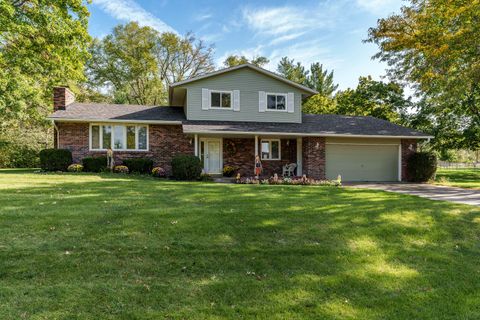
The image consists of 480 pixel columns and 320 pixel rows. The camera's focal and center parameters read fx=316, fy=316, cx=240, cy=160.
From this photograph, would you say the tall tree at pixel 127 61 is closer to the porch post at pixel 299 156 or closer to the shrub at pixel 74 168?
the shrub at pixel 74 168

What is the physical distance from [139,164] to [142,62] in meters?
23.0

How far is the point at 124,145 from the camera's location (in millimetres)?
16547

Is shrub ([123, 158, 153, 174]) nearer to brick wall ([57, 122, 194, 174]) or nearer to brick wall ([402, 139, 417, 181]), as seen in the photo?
brick wall ([57, 122, 194, 174])

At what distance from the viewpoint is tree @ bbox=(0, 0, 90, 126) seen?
568 inches

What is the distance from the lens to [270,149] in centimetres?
1805

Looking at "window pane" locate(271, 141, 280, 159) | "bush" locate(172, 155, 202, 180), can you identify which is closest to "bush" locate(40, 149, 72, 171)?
"bush" locate(172, 155, 202, 180)

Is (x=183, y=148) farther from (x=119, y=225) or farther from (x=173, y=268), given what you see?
(x=173, y=268)

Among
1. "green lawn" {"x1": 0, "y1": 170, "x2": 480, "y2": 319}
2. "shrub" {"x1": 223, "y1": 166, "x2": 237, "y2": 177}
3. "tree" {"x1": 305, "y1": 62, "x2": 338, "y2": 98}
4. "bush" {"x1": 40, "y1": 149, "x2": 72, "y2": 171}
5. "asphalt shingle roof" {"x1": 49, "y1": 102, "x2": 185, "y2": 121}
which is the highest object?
"tree" {"x1": 305, "y1": 62, "x2": 338, "y2": 98}

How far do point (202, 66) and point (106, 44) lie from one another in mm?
10546

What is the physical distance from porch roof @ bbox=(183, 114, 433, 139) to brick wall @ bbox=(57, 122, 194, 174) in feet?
4.10

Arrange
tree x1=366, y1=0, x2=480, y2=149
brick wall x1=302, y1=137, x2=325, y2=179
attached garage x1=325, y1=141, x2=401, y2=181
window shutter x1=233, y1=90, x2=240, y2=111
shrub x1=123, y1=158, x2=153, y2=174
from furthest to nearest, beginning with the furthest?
window shutter x1=233, y1=90, x2=240, y2=111 < attached garage x1=325, y1=141, x2=401, y2=181 < brick wall x1=302, y1=137, x2=325, y2=179 < shrub x1=123, y1=158, x2=153, y2=174 < tree x1=366, y1=0, x2=480, y2=149

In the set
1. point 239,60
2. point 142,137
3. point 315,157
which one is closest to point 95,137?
point 142,137

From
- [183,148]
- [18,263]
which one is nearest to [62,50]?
[183,148]

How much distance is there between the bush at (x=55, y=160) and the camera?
1494 cm
